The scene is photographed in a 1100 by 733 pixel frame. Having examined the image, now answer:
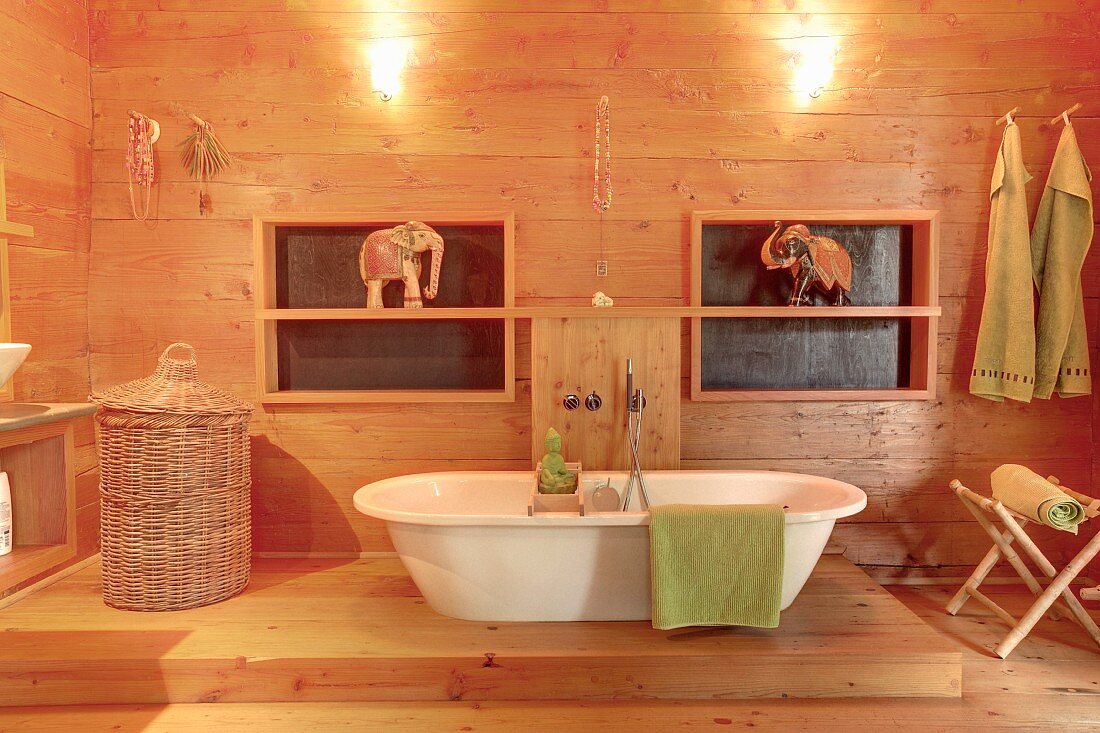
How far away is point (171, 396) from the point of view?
2.48 meters

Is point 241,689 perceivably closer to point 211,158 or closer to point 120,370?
point 120,370

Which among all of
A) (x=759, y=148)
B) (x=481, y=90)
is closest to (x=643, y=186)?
(x=759, y=148)

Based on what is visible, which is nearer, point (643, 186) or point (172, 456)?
point (172, 456)

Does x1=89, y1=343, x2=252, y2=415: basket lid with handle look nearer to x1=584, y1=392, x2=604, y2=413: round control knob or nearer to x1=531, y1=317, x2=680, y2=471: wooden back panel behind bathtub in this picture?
x1=531, y1=317, x2=680, y2=471: wooden back panel behind bathtub

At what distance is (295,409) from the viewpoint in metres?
3.08

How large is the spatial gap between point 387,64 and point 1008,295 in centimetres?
248

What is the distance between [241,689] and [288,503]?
0.98 meters

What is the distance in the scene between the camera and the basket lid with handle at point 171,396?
243cm

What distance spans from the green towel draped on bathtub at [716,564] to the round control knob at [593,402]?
68 centimetres

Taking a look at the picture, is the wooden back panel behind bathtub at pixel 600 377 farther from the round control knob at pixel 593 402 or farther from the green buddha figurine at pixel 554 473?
the green buddha figurine at pixel 554 473

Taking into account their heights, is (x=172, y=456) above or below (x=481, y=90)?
below

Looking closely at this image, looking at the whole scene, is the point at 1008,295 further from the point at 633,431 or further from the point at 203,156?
the point at 203,156

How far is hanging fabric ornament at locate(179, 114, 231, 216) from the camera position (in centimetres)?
295

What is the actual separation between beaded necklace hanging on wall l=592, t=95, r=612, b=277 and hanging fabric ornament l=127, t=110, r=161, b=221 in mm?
1675
